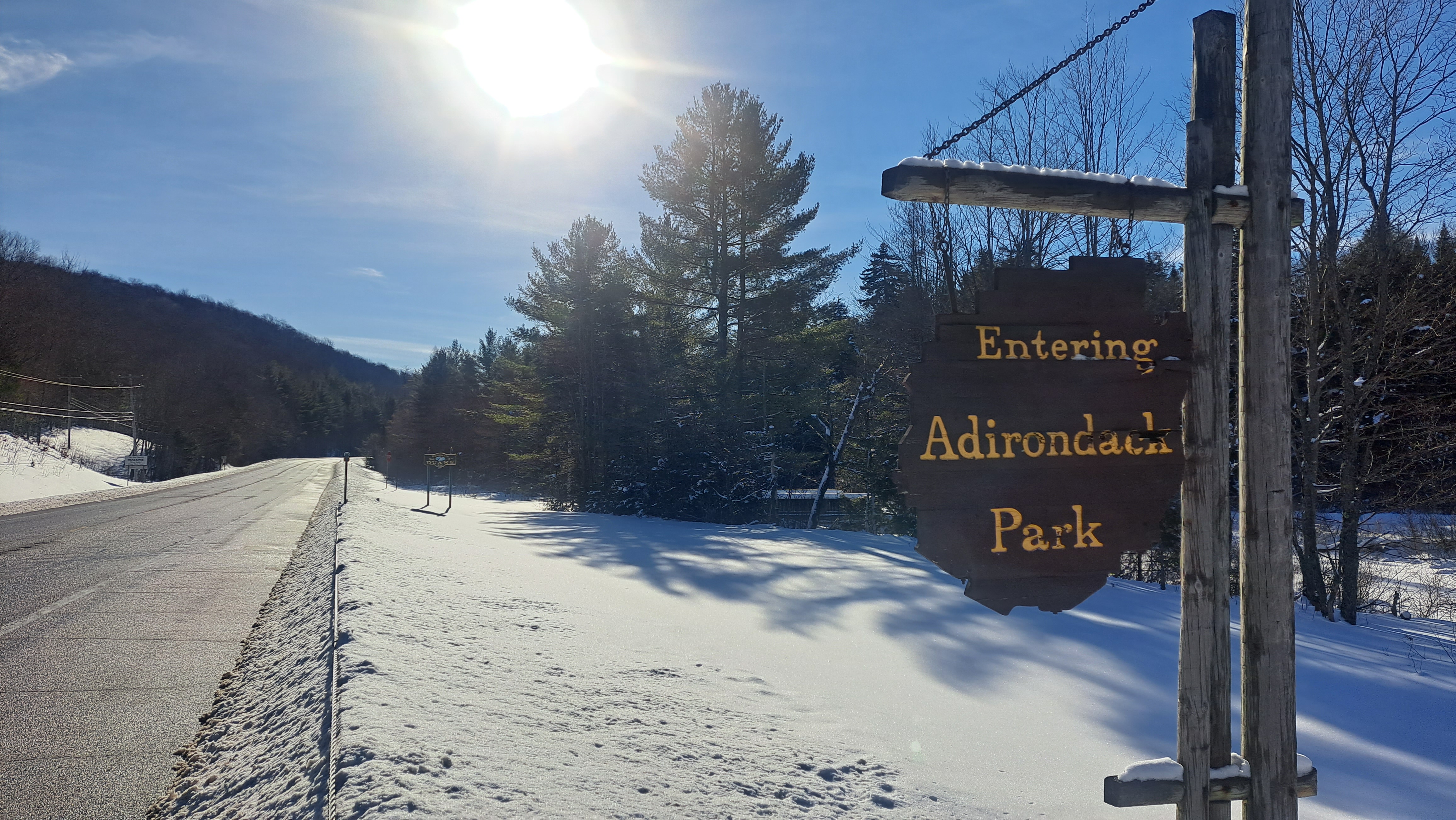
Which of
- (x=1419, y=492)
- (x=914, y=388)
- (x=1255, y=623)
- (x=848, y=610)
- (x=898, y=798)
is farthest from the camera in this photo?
(x=1419, y=492)

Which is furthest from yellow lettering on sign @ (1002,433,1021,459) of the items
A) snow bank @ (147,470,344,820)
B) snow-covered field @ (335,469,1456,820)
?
snow bank @ (147,470,344,820)

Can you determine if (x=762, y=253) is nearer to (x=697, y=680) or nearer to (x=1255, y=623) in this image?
(x=697, y=680)

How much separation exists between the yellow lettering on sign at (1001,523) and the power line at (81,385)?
140 feet

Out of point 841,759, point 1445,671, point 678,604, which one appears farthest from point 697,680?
point 1445,671

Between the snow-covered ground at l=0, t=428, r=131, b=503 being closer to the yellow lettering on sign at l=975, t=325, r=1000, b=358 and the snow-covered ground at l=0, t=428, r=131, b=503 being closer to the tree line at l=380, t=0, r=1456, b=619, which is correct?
the tree line at l=380, t=0, r=1456, b=619

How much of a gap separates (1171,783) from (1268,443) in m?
1.32

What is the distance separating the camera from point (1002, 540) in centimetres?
251

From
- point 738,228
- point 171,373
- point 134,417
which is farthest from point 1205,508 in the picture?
point 171,373

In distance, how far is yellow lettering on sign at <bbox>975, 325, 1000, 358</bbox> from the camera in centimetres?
250

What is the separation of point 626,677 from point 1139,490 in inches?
154

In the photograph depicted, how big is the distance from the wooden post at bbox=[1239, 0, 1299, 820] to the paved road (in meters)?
4.95

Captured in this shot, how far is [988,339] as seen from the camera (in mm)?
2508

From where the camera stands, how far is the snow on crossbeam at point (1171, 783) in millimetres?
2551

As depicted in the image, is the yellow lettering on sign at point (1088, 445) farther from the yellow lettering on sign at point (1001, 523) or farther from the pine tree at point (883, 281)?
the pine tree at point (883, 281)
